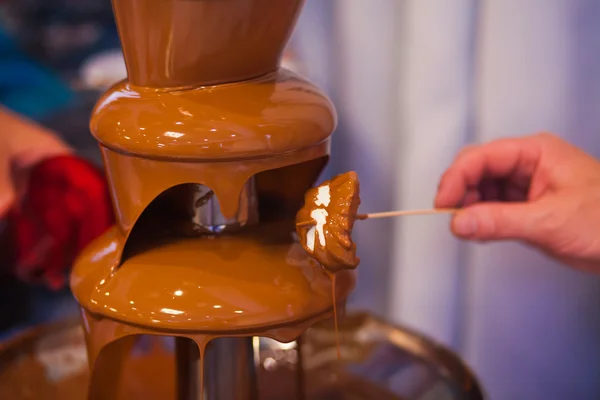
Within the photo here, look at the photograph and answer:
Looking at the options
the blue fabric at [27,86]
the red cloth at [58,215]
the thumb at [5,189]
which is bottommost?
the red cloth at [58,215]

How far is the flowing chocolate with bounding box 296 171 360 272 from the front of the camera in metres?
0.49

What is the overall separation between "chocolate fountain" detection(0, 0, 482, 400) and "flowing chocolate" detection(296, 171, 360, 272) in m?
0.04

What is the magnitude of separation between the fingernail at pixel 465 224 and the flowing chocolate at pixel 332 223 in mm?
250

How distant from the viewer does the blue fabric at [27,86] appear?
1145 mm

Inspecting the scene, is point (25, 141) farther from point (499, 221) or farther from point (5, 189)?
point (499, 221)

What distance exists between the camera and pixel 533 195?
82 cm

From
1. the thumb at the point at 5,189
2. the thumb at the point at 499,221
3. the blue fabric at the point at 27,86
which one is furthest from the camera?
the blue fabric at the point at 27,86

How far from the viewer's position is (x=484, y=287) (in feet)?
3.38

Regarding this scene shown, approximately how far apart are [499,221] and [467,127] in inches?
12.3

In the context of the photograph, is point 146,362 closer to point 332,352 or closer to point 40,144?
point 332,352

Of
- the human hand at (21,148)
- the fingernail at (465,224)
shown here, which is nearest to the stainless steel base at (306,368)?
the fingernail at (465,224)

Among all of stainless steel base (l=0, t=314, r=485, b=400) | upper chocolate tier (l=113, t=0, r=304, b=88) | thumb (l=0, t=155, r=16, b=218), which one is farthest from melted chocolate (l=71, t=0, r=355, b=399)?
thumb (l=0, t=155, r=16, b=218)

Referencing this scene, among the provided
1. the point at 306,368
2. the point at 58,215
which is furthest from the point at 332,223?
the point at 58,215

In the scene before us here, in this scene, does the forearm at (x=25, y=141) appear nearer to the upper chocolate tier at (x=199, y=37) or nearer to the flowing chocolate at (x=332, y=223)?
the upper chocolate tier at (x=199, y=37)
